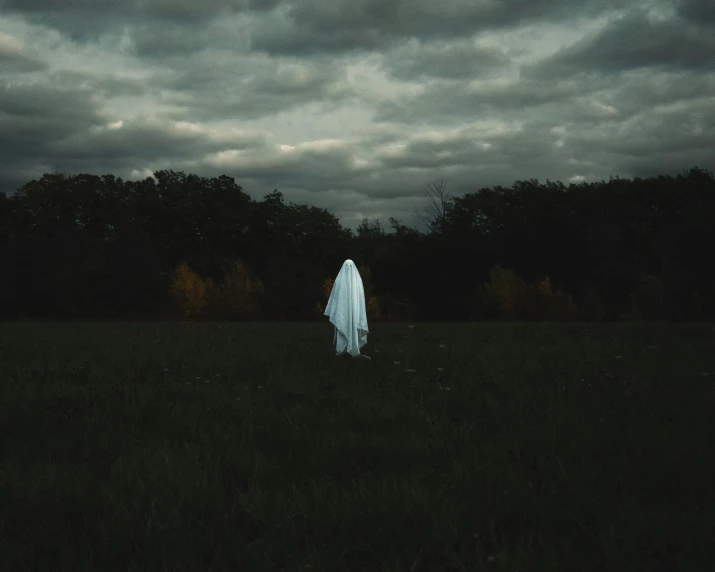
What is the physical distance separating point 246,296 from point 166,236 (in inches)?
600

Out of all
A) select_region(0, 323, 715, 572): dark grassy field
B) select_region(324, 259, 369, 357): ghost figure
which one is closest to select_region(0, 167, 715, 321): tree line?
select_region(324, 259, 369, 357): ghost figure

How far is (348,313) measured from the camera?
1351 centimetres

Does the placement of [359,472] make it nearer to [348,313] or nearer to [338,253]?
[348,313]

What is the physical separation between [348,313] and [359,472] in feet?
27.5

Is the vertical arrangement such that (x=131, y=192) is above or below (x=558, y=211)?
above

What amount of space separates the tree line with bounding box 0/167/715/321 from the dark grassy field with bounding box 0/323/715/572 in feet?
159

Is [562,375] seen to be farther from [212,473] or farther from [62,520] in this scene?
[62,520]

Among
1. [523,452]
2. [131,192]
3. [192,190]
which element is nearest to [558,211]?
[192,190]

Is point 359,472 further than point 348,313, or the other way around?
point 348,313

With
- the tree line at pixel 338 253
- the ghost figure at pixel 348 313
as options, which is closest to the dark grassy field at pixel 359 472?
the ghost figure at pixel 348 313

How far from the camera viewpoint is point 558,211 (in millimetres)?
71750

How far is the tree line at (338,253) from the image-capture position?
189 ft

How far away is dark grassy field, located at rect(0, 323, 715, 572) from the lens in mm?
3799

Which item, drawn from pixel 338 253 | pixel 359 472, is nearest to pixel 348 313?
pixel 359 472
